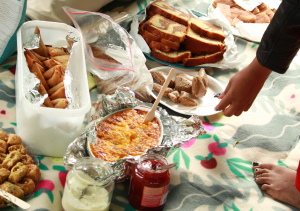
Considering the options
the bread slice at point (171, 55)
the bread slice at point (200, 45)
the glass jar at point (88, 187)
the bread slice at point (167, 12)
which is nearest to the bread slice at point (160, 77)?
the bread slice at point (171, 55)

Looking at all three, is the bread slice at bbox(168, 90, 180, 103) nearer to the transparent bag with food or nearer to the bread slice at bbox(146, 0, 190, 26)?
the transparent bag with food

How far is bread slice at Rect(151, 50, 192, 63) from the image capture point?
1493 mm

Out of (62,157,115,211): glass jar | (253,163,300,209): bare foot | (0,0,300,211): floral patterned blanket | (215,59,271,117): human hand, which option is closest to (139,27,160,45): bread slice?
(0,0,300,211): floral patterned blanket

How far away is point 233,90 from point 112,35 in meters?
0.53

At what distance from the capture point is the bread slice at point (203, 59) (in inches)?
59.4

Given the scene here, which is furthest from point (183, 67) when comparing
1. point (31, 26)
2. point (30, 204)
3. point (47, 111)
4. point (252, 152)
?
point (30, 204)

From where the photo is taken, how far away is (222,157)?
3.85 feet

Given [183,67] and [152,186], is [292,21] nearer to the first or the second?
[152,186]

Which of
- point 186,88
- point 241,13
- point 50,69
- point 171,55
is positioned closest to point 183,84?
point 186,88

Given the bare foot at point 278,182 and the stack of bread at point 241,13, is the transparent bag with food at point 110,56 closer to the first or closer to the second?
the bare foot at point 278,182

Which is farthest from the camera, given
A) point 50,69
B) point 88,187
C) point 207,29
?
point 207,29

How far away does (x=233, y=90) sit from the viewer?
3.46ft

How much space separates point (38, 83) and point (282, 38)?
0.61m

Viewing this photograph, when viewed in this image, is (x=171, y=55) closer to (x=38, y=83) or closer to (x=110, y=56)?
(x=110, y=56)
